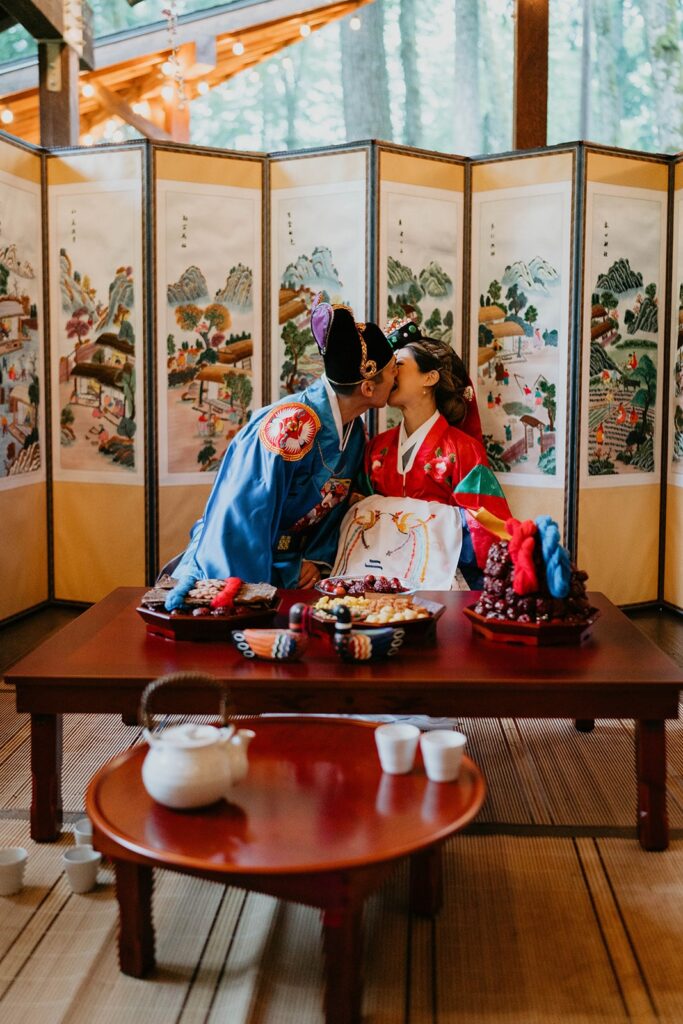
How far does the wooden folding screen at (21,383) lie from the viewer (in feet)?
15.6

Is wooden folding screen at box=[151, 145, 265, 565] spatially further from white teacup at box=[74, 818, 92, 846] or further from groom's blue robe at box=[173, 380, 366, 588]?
white teacup at box=[74, 818, 92, 846]

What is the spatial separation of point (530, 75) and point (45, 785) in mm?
4123

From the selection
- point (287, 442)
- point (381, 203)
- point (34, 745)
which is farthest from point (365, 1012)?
point (381, 203)

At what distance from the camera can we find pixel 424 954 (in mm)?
2039

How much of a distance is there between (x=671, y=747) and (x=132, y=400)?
3075mm

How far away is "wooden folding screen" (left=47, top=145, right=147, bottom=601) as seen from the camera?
4.91 m

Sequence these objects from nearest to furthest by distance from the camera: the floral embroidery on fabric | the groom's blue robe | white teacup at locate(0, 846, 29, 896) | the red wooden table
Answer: white teacup at locate(0, 846, 29, 896), the red wooden table, the groom's blue robe, the floral embroidery on fabric

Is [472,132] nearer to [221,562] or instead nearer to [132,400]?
[132,400]

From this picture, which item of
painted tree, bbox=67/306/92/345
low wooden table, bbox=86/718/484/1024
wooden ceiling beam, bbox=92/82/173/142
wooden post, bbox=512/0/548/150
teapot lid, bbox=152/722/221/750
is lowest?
low wooden table, bbox=86/718/484/1024

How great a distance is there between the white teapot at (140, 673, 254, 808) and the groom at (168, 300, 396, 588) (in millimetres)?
1522

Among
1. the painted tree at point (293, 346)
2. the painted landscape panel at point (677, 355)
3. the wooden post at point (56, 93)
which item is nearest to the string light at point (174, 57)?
the wooden post at point (56, 93)

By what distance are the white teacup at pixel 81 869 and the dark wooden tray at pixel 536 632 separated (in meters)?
1.19

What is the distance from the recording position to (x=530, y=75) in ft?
16.1

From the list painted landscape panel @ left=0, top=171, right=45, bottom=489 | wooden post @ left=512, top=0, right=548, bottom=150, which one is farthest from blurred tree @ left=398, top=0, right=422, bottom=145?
painted landscape panel @ left=0, top=171, right=45, bottom=489
